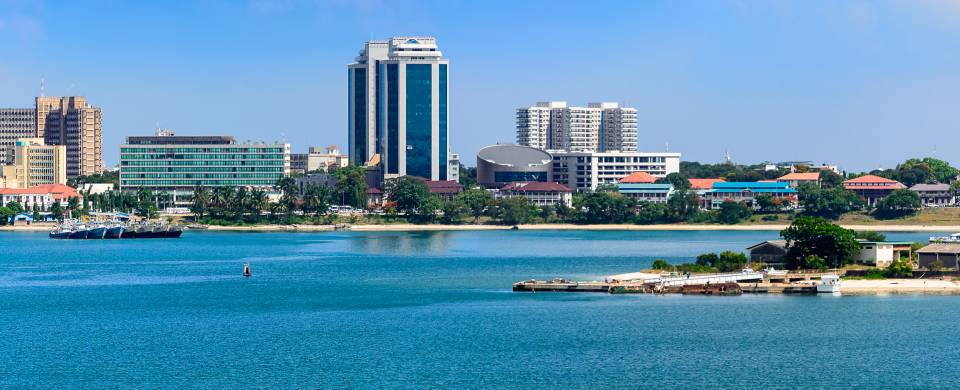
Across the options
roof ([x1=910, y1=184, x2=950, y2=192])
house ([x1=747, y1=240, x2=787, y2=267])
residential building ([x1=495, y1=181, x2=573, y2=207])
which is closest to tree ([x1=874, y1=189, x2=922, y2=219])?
roof ([x1=910, y1=184, x2=950, y2=192])

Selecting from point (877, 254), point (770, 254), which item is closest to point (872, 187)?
point (770, 254)

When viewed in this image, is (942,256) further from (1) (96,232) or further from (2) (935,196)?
(2) (935,196)

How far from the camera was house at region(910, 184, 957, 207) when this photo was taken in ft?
611

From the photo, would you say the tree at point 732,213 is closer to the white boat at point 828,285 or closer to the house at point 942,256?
the house at point 942,256

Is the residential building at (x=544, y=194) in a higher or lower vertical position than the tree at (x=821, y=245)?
higher

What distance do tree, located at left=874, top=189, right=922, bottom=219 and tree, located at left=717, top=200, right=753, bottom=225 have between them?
15455 mm

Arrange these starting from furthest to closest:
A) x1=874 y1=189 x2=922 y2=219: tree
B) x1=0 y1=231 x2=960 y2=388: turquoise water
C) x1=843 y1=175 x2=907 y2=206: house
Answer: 1. x1=843 y1=175 x2=907 y2=206: house
2. x1=874 y1=189 x2=922 y2=219: tree
3. x1=0 y1=231 x2=960 y2=388: turquoise water

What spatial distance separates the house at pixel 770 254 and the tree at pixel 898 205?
91.9 meters

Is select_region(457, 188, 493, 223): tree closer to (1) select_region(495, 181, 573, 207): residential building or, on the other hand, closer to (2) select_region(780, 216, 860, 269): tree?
(1) select_region(495, 181, 573, 207): residential building

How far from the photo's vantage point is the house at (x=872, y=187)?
18900cm

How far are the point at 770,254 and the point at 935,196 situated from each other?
108783 mm

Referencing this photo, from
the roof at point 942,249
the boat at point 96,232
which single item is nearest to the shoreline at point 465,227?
the boat at point 96,232

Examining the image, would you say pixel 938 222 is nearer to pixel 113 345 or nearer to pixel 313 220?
pixel 313 220

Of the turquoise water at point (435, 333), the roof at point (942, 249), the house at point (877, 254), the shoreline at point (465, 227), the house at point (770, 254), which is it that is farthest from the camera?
the shoreline at point (465, 227)
